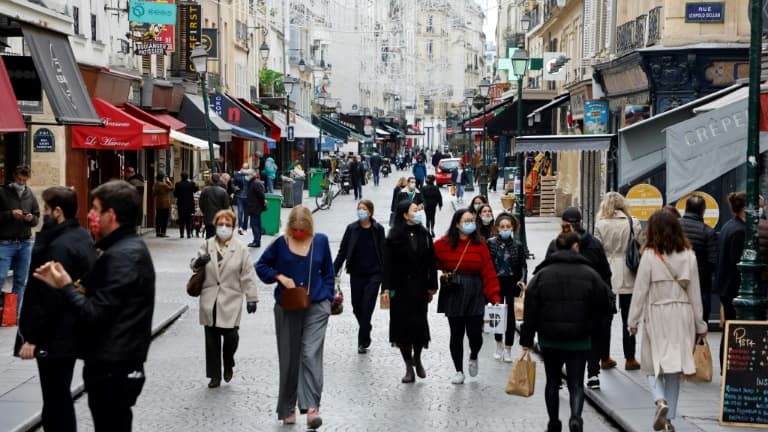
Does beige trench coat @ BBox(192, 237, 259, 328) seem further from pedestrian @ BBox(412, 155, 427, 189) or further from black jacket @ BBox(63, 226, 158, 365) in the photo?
pedestrian @ BBox(412, 155, 427, 189)

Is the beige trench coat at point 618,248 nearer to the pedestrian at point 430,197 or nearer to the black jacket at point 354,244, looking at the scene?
the black jacket at point 354,244

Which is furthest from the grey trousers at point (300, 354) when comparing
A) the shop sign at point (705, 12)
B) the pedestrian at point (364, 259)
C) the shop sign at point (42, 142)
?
the shop sign at point (705, 12)

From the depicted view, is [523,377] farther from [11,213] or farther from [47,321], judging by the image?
[11,213]

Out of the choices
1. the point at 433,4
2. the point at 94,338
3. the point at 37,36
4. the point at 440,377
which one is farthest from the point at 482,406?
the point at 433,4

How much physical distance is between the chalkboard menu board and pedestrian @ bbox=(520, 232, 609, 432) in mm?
1205

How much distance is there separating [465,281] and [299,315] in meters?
2.29

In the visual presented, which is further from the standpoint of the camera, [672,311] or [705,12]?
[705,12]

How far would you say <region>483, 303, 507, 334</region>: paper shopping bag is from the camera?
43.9 feet

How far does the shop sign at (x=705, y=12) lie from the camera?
23.9m

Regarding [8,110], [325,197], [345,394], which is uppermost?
[8,110]

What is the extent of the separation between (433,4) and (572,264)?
478 ft

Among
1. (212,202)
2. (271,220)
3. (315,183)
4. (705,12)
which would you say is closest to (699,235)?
(705,12)

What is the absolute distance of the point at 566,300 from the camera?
9328 mm

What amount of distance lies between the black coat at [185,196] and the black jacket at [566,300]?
68.7 ft
